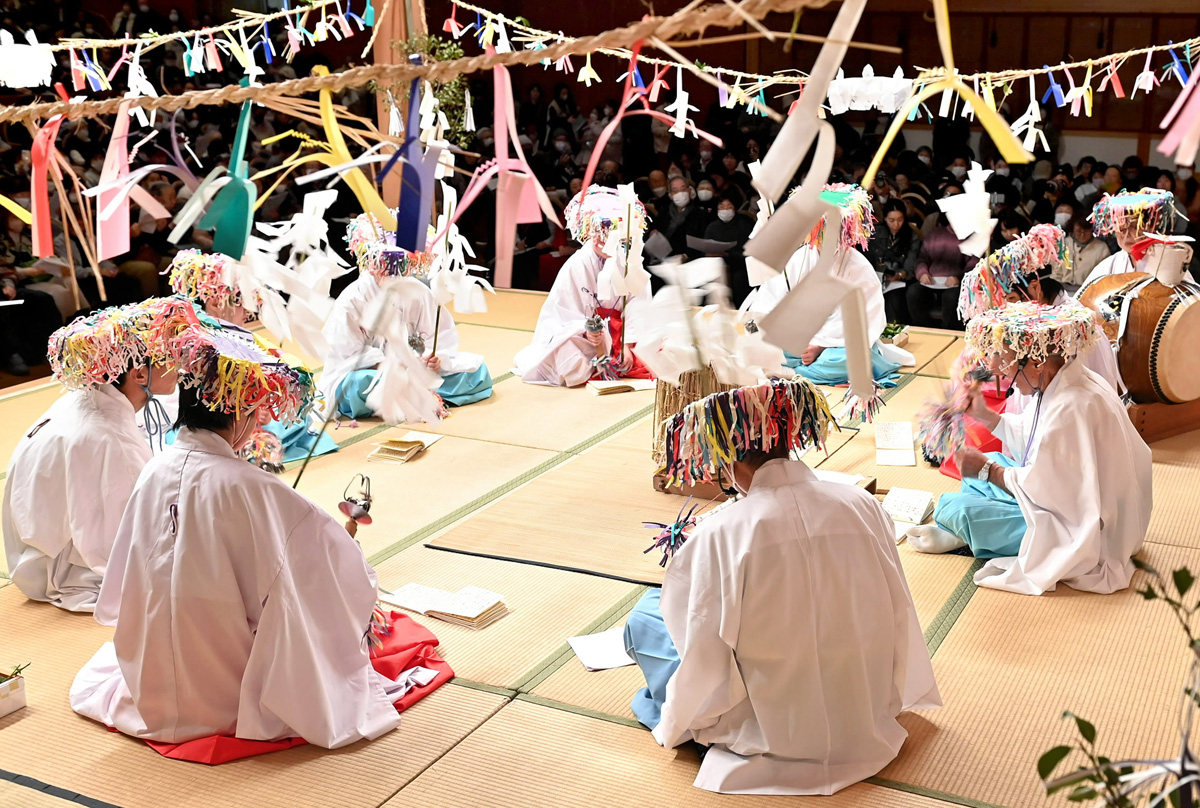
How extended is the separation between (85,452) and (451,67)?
113 inches

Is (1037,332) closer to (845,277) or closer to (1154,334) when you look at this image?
(1154,334)

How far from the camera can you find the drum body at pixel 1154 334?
508 centimetres

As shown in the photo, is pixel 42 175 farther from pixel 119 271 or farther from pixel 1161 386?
pixel 119 271

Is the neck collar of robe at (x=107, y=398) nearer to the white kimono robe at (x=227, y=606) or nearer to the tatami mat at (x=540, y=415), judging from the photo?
the white kimono robe at (x=227, y=606)

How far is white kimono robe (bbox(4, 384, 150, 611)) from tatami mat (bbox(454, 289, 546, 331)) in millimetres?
4284

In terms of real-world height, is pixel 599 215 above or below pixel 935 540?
above

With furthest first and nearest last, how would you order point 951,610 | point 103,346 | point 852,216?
point 852,216
point 951,610
point 103,346

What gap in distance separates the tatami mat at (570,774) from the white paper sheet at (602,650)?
283 millimetres

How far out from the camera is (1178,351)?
513 centimetres

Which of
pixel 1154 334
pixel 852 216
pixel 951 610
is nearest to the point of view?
pixel 951 610

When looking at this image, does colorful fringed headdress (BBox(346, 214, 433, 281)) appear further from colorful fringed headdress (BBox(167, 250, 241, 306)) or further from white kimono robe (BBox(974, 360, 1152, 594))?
white kimono robe (BBox(974, 360, 1152, 594))

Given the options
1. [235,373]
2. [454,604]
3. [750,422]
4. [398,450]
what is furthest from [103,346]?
[750,422]

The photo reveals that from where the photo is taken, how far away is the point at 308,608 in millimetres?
3047

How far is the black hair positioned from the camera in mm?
2967
